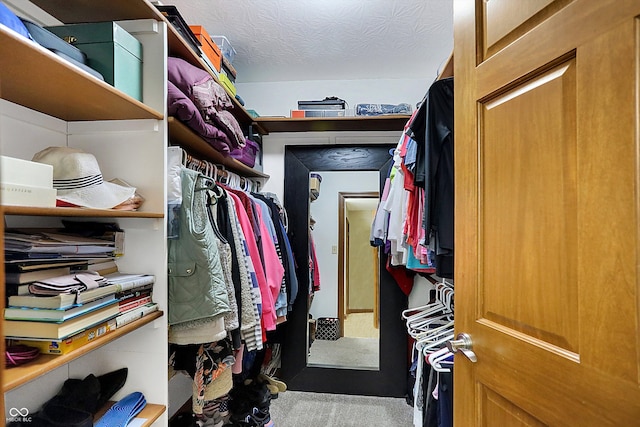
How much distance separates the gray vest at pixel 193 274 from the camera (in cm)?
131

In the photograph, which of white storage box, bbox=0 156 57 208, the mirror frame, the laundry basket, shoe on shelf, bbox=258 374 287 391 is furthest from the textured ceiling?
shoe on shelf, bbox=258 374 287 391

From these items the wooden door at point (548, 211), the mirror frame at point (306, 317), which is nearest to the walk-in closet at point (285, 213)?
the wooden door at point (548, 211)

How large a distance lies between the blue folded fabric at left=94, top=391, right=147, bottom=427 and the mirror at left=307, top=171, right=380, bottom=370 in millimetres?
1554

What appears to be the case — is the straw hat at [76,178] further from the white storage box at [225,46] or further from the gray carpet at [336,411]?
the gray carpet at [336,411]

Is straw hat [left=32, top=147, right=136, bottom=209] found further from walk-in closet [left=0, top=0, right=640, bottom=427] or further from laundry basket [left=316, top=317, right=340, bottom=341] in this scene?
laundry basket [left=316, top=317, right=340, bottom=341]

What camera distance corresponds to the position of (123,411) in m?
1.17

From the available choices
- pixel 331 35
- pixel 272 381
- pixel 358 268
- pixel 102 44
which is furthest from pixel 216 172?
pixel 272 381

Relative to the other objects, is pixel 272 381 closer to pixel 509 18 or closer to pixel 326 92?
pixel 326 92

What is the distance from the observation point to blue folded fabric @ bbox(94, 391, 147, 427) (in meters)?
1.13

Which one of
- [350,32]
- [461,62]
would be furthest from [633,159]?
[350,32]

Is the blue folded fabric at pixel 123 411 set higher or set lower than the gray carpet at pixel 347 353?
higher

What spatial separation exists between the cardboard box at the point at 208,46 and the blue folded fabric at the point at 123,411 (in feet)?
5.03

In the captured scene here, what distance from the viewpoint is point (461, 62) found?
108 centimetres

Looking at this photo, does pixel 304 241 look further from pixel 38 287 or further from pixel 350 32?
pixel 38 287
